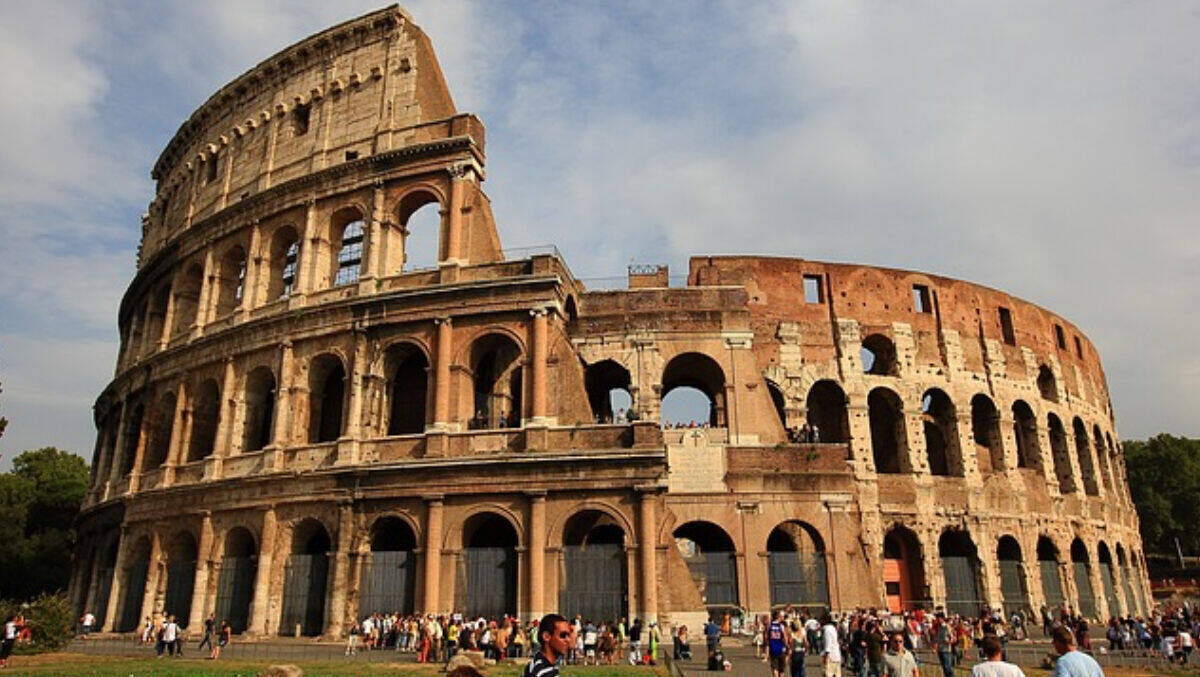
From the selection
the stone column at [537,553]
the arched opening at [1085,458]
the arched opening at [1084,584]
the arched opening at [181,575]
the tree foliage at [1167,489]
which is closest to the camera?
the stone column at [537,553]

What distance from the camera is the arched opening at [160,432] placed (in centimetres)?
2723

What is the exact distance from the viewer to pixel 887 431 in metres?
29.4

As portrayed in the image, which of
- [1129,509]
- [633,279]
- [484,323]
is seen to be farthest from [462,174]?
[1129,509]

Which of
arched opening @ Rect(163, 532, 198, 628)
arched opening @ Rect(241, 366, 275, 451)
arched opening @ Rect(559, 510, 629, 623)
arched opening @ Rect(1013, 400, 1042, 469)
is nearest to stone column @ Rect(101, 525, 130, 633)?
arched opening @ Rect(163, 532, 198, 628)

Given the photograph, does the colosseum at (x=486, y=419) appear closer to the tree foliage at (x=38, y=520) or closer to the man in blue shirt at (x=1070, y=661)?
the tree foliage at (x=38, y=520)

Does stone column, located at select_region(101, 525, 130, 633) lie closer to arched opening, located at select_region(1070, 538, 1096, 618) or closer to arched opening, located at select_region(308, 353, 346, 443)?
arched opening, located at select_region(308, 353, 346, 443)

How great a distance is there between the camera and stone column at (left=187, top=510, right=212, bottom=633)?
2219 cm

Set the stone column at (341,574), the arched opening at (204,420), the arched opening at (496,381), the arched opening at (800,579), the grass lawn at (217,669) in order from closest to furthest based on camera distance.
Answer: the grass lawn at (217,669) < the stone column at (341,574) < the arched opening at (800,579) < the arched opening at (496,381) < the arched opening at (204,420)

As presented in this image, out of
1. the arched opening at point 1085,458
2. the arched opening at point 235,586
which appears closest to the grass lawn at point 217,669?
the arched opening at point 235,586

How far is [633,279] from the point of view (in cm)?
2595

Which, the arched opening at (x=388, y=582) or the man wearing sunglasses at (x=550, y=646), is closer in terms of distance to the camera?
the man wearing sunglasses at (x=550, y=646)

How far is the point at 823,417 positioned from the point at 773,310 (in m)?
4.85

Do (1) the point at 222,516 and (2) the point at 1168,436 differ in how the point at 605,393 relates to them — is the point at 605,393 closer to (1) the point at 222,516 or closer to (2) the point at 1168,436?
(1) the point at 222,516

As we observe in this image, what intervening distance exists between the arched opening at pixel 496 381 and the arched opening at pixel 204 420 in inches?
352
